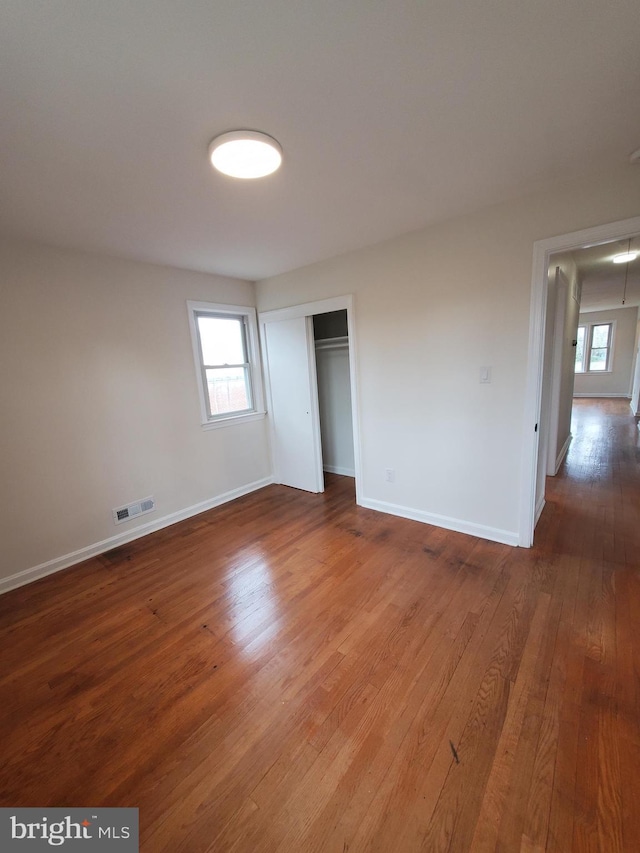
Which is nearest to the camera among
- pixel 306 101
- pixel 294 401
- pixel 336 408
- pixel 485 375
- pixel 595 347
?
pixel 306 101

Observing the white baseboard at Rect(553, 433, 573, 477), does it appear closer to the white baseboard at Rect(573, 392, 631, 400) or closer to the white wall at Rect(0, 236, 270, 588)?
the white wall at Rect(0, 236, 270, 588)

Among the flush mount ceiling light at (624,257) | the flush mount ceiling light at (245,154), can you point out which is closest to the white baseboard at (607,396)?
the flush mount ceiling light at (624,257)

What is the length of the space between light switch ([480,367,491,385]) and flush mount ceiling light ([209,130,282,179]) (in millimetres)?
1924

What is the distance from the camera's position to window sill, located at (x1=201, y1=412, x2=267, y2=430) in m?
3.70

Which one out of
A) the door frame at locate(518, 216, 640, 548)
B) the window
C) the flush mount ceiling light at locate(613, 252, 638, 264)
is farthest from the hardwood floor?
the window

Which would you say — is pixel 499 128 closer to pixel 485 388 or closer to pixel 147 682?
pixel 485 388

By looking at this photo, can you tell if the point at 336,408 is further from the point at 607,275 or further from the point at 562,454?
the point at 607,275

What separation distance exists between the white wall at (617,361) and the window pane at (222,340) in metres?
10.1

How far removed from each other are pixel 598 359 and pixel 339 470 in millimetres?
9572

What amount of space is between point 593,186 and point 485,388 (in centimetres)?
133

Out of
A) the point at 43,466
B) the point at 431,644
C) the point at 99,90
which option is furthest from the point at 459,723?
the point at 43,466

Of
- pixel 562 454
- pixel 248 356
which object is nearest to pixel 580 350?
pixel 562 454

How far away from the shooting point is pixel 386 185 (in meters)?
1.99

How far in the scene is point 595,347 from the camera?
9.66 meters
